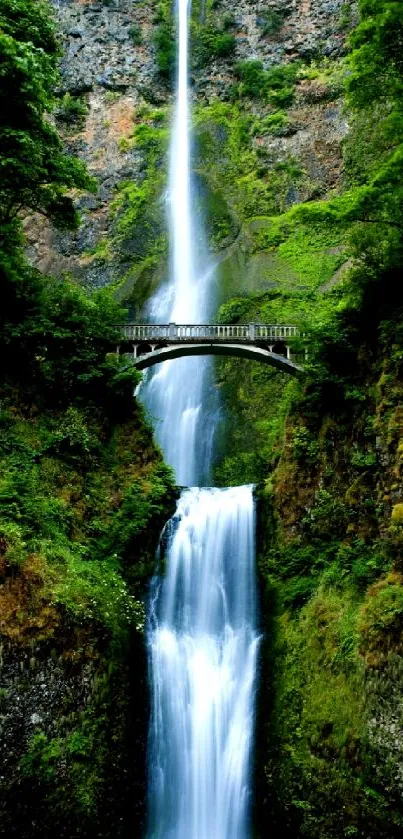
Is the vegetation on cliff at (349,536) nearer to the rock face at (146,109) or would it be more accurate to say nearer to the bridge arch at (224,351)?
the bridge arch at (224,351)

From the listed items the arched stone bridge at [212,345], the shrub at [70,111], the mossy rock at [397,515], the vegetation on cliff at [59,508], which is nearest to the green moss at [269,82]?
the shrub at [70,111]

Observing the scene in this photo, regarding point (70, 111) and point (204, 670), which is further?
point (70, 111)

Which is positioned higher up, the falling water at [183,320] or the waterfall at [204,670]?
the falling water at [183,320]

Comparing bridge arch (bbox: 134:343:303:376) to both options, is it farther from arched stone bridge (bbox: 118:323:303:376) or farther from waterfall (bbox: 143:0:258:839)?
waterfall (bbox: 143:0:258:839)

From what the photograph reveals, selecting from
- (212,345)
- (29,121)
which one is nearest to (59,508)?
(212,345)

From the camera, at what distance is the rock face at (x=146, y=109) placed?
32.8 meters

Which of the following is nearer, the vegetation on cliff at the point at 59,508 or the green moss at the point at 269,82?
the vegetation on cliff at the point at 59,508

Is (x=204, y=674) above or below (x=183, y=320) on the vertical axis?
below

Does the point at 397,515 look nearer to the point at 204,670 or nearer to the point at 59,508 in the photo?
the point at 204,670

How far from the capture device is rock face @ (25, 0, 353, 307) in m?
32.8

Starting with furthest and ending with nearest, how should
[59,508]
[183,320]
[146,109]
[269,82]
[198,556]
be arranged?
[146,109] < [269,82] < [183,320] < [198,556] < [59,508]

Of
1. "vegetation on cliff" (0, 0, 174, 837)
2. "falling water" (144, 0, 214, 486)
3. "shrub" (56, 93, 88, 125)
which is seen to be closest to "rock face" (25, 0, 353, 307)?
"shrub" (56, 93, 88, 125)

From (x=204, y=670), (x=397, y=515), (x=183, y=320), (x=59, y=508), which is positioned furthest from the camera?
(x=183, y=320)

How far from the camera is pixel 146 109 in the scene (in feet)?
128
